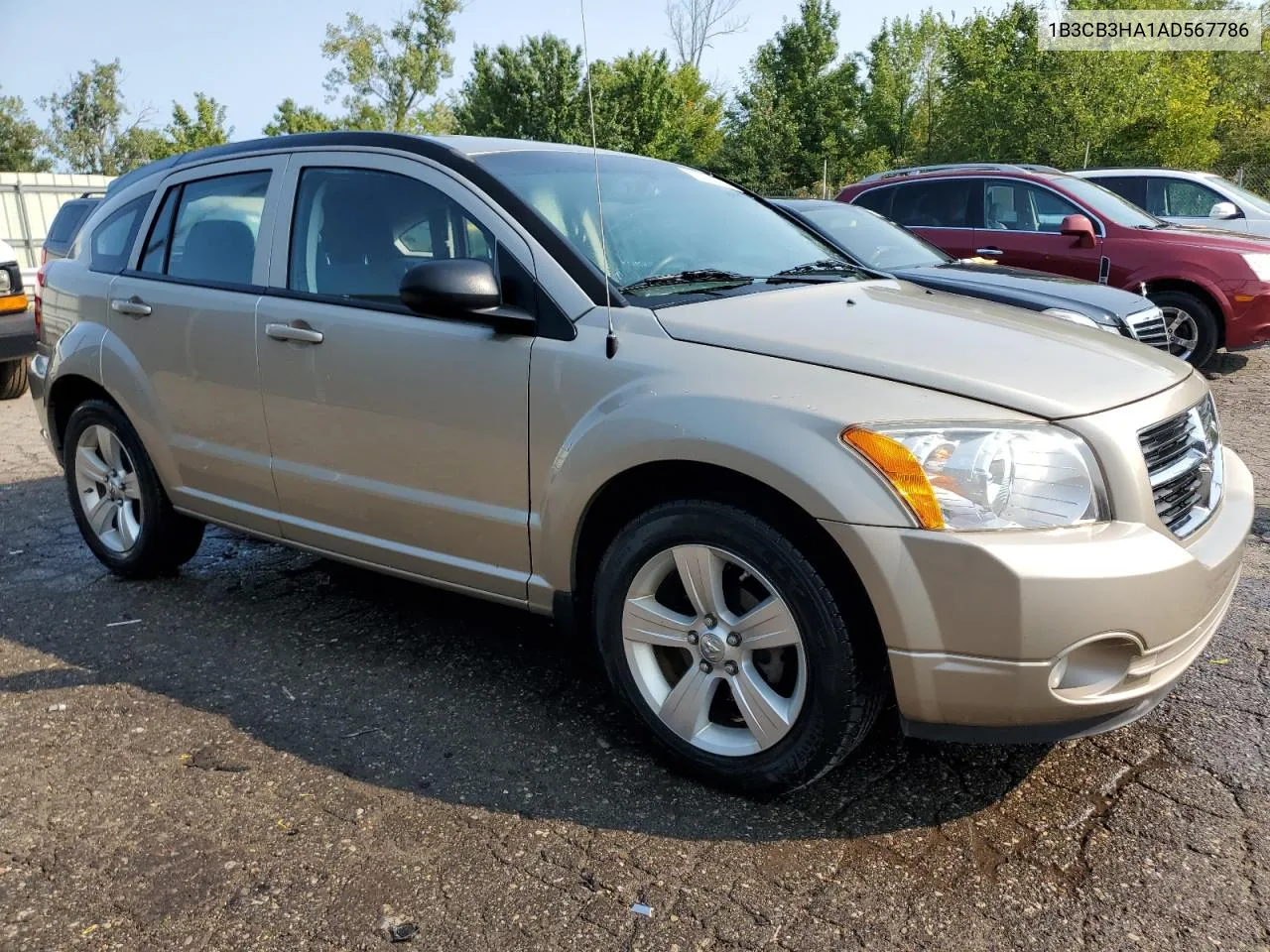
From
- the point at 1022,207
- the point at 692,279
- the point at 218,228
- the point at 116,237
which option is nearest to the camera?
the point at 692,279

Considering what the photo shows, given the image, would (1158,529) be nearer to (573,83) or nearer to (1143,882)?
(1143,882)

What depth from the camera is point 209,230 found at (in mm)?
4074

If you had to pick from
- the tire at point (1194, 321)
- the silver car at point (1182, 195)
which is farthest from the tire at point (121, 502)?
the silver car at point (1182, 195)

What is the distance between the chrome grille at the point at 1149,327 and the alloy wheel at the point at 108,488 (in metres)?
5.72

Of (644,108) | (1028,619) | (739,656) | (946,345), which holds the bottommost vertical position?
(739,656)

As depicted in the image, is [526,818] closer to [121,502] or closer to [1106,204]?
[121,502]

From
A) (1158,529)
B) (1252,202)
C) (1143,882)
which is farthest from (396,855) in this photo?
(1252,202)

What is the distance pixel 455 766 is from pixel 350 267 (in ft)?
5.37

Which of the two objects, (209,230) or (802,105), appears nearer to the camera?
(209,230)

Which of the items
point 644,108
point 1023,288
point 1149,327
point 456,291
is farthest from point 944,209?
point 644,108

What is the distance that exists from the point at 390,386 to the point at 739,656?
4.51 ft

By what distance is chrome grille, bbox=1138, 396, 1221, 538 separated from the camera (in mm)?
2580

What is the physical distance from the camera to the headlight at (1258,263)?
8.67 metres

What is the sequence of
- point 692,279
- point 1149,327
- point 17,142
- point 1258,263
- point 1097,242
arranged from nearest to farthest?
point 692,279, point 1149,327, point 1258,263, point 1097,242, point 17,142
